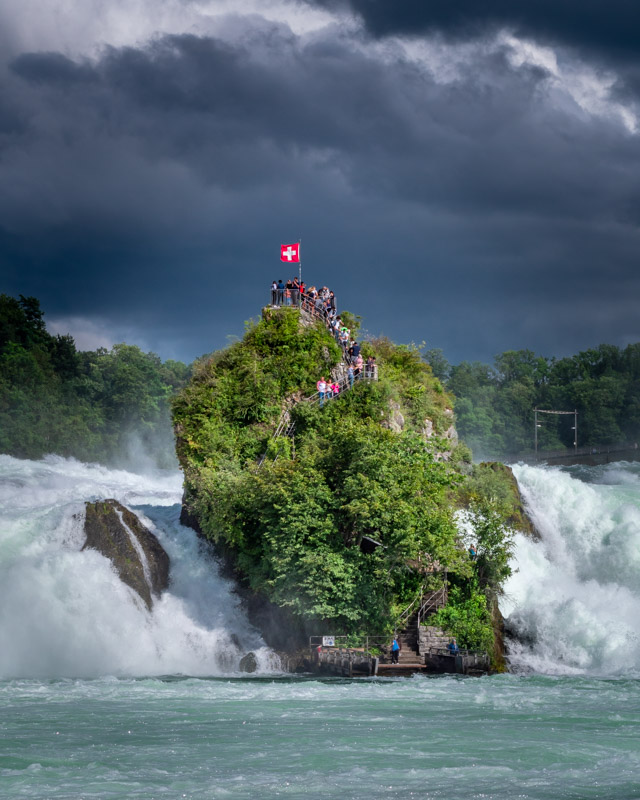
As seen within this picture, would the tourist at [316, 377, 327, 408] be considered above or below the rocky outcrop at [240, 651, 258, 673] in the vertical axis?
above

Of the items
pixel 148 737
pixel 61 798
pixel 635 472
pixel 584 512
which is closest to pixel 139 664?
pixel 148 737

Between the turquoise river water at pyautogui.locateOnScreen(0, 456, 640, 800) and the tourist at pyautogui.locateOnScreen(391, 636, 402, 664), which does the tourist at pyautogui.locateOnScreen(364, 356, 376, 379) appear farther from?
the tourist at pyautogui.locateOnScreen(391, 636, 402, 664)

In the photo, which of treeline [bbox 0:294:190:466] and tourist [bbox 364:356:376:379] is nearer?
tourist [bbox 364:356:376:379]

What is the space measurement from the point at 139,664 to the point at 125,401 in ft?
216

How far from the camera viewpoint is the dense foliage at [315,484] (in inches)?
1396

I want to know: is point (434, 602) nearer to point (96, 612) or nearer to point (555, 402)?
point (96, 612)

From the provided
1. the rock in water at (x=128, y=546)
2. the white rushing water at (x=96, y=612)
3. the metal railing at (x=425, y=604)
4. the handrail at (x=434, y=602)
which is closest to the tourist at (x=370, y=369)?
the white rushing water at (x=96, y=612)

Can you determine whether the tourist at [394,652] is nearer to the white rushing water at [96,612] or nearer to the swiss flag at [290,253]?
the white rushing water at [96,612]

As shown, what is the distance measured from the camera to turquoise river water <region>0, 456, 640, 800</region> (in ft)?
60.8

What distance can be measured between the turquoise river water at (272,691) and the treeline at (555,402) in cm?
5242

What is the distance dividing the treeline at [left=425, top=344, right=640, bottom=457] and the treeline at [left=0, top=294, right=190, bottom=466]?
103 feet

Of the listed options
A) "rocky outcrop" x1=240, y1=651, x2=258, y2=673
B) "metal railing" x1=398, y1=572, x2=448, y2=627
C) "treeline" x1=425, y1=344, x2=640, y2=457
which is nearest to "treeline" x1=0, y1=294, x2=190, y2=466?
"treeline" x1=425, y1=344, x2=640, y2=457

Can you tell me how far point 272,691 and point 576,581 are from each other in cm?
2006

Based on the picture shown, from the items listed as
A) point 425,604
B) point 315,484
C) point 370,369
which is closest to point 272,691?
point 425,604
